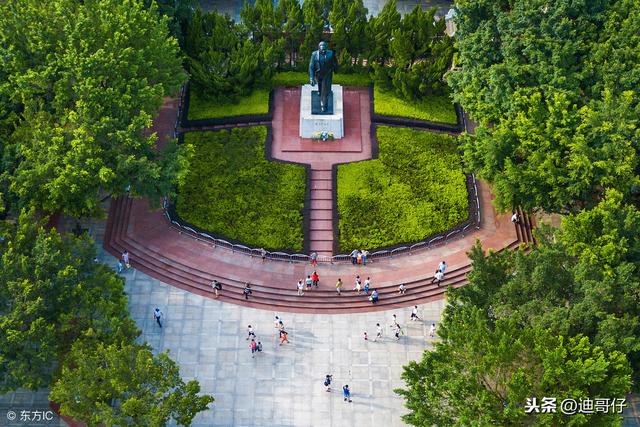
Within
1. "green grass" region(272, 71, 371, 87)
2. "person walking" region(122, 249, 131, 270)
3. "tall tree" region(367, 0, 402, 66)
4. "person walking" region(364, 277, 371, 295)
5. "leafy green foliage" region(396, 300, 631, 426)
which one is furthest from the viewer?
"green grass" region(272, 71, 371, 87)

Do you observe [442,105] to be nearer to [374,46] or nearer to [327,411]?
[374,46]

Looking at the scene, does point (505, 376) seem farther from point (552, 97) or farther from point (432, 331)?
point (552, 97)

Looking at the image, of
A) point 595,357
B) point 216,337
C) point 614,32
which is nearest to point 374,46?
point 614,32

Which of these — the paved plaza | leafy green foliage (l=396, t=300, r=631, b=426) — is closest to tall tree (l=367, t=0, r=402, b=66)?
the paved plaza

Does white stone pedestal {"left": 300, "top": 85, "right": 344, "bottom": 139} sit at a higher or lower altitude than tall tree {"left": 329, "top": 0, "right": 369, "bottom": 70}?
lower

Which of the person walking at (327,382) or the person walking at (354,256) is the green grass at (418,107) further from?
the person walking at (327,382)

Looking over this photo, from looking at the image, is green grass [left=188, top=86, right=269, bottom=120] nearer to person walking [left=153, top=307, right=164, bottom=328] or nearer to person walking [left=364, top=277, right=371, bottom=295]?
person walking [left=364, top=277, right=371, bottom=295]
